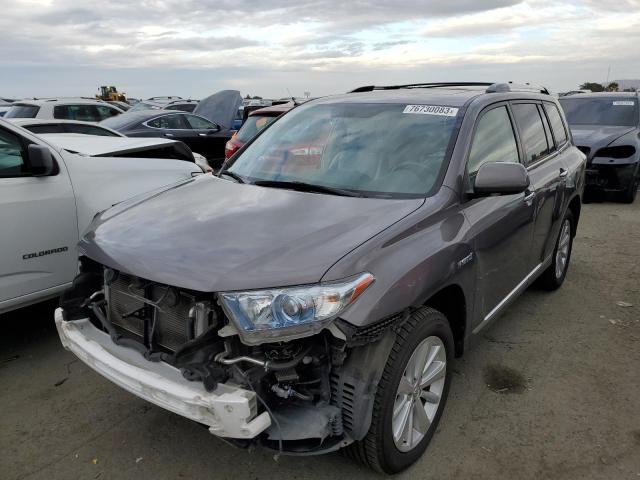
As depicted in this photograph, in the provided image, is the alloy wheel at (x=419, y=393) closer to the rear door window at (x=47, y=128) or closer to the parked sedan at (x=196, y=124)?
the rear door window at (x=47, y=128)

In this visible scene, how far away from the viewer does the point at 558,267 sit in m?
4.79

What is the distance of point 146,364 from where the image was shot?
2359 millimetres

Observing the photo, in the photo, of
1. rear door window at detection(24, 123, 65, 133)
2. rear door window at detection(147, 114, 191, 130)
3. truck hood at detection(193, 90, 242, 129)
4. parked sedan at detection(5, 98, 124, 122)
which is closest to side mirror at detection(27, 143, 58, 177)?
rear door window at detection(24, 123, 65, 133)

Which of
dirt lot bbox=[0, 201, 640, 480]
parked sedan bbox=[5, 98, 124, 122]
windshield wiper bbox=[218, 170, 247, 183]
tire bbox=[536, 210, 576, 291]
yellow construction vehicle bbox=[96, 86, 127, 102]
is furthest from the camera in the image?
yellow construction vehicle bbox=[96, 86, 127, 102]

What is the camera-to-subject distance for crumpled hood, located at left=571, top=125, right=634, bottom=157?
342 inches

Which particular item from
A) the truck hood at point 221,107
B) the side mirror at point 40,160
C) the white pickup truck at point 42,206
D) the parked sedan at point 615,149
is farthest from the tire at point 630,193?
the truck hood at point 221,107

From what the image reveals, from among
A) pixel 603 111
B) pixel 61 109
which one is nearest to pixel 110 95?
pixel 61 109

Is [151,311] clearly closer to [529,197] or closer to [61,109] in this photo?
[529,197]

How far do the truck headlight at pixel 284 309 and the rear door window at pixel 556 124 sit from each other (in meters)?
3.19

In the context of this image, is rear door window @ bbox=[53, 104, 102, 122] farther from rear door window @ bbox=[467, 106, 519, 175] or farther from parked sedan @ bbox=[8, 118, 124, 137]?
rear door window @ bbox=[467, 106, 519, 175]

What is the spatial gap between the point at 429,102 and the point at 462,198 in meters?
0.78

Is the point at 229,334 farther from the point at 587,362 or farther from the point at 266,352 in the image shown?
the point at 587,362

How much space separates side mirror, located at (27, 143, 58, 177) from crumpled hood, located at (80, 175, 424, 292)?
92 cm

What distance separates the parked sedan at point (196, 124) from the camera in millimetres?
10727
